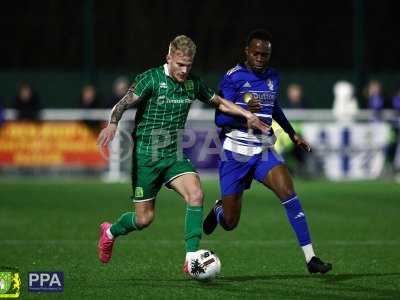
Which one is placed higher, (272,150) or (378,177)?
(272,150)

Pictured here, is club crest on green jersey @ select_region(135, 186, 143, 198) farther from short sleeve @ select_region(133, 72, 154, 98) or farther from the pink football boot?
short sleeve @ select_region(133, 72, 154, 98)

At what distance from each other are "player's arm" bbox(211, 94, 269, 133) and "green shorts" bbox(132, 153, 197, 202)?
61 centimetres

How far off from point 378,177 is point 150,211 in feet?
44.3

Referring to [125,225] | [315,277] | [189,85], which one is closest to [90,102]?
[125,225]

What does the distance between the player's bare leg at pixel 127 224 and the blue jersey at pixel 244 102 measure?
41.9 inches

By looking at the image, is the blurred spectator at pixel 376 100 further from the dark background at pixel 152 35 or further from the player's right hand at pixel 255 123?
the player's right hand at pixel 255 123

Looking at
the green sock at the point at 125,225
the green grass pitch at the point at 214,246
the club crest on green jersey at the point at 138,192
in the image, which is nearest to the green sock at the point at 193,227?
the green grass pitch at the point at 214,246

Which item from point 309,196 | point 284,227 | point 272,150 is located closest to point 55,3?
point 309,196

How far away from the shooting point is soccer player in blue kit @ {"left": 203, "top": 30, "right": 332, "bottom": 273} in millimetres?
9812

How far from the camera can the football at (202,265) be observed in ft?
29.3

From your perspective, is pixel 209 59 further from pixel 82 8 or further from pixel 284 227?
pixel 284 227

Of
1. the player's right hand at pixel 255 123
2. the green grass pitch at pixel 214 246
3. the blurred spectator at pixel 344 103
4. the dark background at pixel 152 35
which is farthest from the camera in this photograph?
the dark background at pixel 152 35

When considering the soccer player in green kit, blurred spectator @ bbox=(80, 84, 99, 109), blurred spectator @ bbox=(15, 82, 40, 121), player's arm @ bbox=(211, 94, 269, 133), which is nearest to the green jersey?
the soccer player in green kit

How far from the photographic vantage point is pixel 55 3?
24797mm
